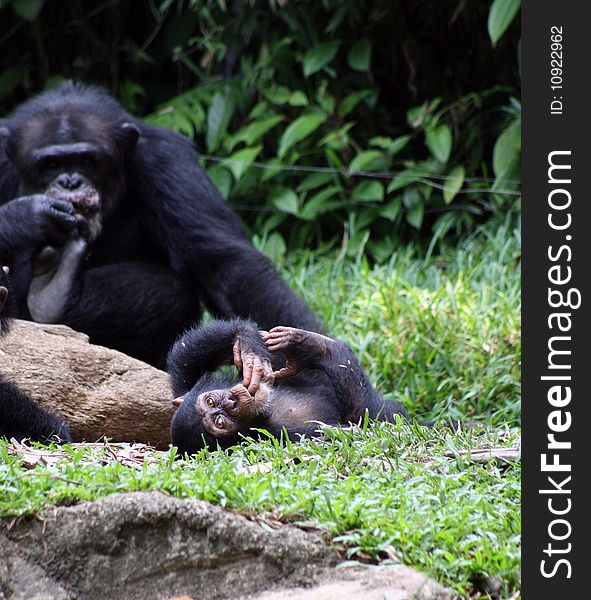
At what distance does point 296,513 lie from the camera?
3.25 m

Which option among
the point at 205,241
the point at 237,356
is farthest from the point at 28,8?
the point at 237,356

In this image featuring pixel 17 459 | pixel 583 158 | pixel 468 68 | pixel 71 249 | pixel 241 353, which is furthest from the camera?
pixel 468 68

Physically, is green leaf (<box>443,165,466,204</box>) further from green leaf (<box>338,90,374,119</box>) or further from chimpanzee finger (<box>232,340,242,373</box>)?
chimpanzee finger (<box>232,340,242,373</box>)

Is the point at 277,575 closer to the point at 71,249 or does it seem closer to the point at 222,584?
the point at 222,584

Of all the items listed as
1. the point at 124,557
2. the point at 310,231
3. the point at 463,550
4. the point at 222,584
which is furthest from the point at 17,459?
the point at 310,231

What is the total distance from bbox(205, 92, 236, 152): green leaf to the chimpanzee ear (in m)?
2.56

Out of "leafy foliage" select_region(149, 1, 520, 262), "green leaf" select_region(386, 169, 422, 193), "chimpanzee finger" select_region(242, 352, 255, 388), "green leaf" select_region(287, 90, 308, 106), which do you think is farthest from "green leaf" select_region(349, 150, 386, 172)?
"chimpanzee finger" select_region(242, 352, 255, 388)

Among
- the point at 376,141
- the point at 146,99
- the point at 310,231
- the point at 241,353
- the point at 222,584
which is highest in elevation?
the point at 146,99

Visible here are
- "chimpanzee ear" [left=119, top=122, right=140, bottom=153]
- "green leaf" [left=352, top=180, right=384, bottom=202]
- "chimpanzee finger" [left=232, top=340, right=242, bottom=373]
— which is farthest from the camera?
"green leaf" [left=352, top=180, right=384, bottom=202]

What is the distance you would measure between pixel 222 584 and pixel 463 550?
28.5 inches

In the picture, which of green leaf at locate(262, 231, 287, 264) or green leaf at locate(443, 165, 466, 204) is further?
green leaf at locate(262, 231, 287, 264)

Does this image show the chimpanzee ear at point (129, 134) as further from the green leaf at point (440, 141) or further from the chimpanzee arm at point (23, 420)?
the green leaf at point (440, 141)

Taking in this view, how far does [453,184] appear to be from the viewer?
880cm

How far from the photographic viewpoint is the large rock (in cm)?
509
